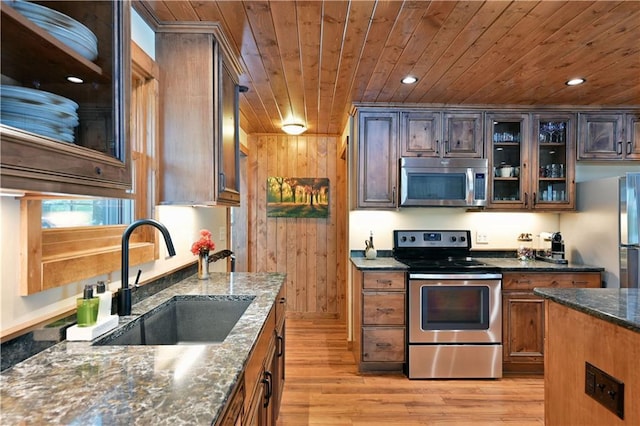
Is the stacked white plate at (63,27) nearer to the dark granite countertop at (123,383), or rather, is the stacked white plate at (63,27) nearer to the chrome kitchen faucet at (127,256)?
the chrome kitchen faucet at (127,256)

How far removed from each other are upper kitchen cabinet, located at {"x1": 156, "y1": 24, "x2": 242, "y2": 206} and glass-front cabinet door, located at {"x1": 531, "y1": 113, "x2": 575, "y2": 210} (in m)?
2.89

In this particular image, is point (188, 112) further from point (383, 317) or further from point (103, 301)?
point (383, 317)

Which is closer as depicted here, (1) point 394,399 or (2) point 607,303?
(2) point 607,303

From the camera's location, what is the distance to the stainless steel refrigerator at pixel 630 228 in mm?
2611

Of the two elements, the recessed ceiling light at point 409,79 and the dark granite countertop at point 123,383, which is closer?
the dark granite countertop at point 123,383

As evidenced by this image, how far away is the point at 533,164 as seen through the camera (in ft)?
10.5

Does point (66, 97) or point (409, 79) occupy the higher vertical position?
point (409, 79)

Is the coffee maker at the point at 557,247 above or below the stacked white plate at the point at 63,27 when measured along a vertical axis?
below

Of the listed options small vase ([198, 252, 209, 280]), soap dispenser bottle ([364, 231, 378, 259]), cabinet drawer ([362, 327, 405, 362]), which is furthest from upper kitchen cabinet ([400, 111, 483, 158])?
small vase ([198, 252, 209, 280])

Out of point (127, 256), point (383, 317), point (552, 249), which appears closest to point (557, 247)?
point (552, 249)

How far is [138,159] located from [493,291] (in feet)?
9.01

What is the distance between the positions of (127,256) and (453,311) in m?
2.48

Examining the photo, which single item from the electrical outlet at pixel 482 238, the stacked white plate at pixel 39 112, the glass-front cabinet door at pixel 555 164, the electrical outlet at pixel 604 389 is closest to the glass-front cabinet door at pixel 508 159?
the glass-front cabinet door at pixel 555 164

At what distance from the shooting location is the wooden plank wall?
14.5 feet
